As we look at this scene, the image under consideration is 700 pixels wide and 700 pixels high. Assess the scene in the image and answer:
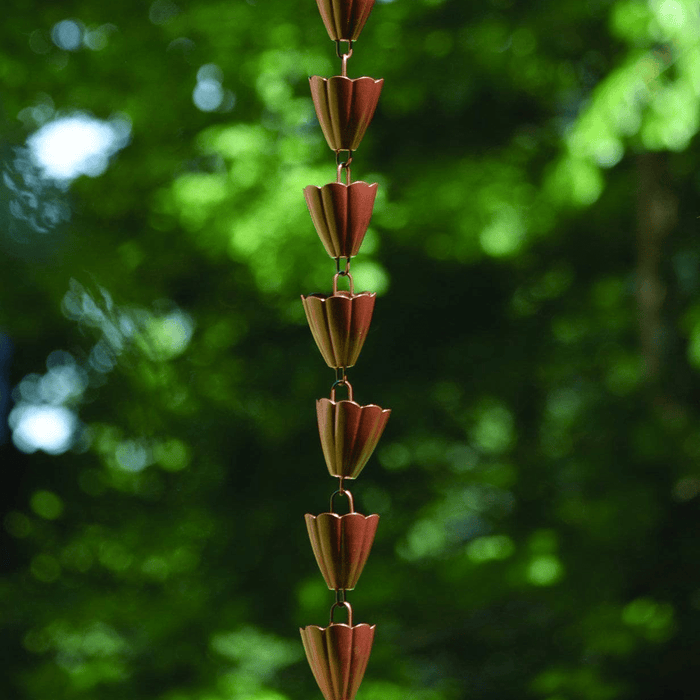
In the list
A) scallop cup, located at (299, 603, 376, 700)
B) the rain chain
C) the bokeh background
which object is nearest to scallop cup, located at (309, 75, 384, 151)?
→ the rain chain

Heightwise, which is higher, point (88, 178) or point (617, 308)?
point (88, 178)

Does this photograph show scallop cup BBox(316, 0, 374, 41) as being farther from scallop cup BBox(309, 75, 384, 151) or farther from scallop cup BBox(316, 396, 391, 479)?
scallop cup BBox(316, 396, 391, 479)

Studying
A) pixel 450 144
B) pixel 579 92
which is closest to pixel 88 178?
pixel 450 144

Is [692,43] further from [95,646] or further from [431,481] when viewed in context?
[95,646]

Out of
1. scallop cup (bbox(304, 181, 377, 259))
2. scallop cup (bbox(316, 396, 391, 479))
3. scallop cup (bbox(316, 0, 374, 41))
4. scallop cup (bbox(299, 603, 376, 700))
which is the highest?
scallop cup (bbox(316, 0, 374, 41))

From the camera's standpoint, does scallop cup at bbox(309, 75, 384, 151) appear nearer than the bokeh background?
Yes

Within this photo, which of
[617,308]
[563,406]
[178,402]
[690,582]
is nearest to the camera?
[690,582]

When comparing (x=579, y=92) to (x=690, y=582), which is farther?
(x=579, y=92)
